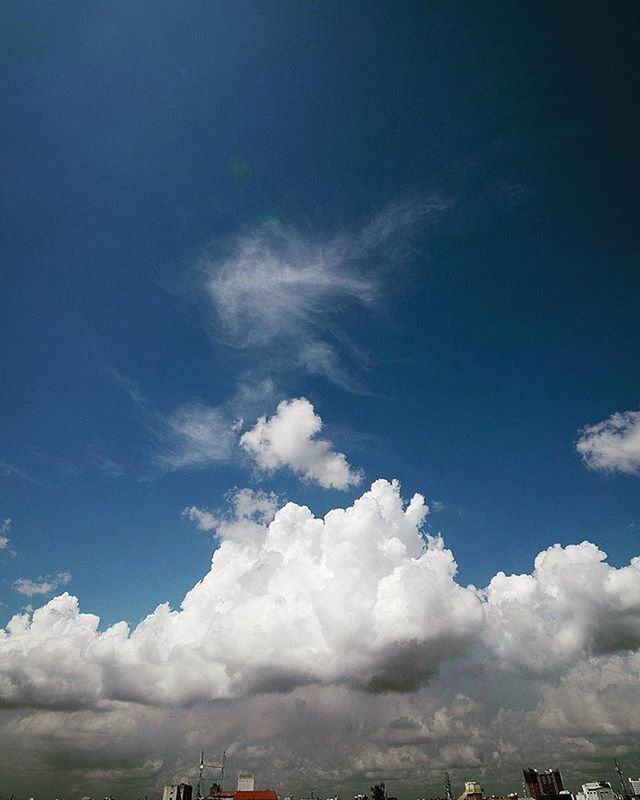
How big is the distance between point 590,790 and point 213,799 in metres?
141

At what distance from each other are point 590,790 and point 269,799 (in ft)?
395

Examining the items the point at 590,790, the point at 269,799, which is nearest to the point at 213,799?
the point at 269,799

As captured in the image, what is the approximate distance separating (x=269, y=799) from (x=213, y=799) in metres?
21.5

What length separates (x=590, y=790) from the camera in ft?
595

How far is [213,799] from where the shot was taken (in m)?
190

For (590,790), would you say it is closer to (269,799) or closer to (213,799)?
(269,799)

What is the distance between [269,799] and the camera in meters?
192
